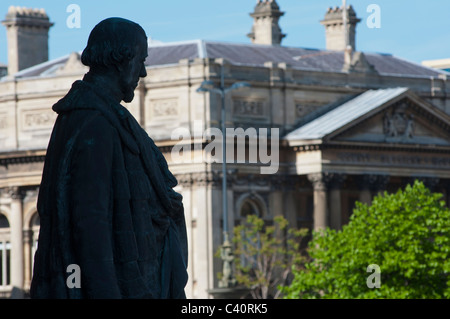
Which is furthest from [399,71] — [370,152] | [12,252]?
[12,252]

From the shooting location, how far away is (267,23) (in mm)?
120312

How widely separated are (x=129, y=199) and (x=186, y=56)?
305ft

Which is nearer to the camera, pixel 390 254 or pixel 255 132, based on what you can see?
pixel 390 254

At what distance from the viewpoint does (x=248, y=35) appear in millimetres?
126250

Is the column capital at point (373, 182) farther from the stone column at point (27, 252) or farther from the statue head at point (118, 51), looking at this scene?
the statue head at point (118, 51)

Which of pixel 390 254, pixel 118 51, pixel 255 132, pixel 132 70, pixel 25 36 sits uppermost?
pixel 25 36

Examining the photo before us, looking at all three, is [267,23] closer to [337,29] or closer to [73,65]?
[337,29]

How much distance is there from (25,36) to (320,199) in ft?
81.4

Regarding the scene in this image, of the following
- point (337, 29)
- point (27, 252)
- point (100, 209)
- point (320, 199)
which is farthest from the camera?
point (337, 29)

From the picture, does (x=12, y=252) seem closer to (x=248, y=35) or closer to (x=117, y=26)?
(x=248, y=35)

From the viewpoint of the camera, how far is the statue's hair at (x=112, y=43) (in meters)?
13.6

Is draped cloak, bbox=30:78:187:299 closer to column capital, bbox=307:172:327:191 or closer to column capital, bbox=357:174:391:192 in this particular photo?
column capital, bbox=307:172:327:191

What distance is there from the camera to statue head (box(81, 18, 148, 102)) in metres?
13.7

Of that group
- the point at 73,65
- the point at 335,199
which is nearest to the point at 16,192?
the point at 73,65
